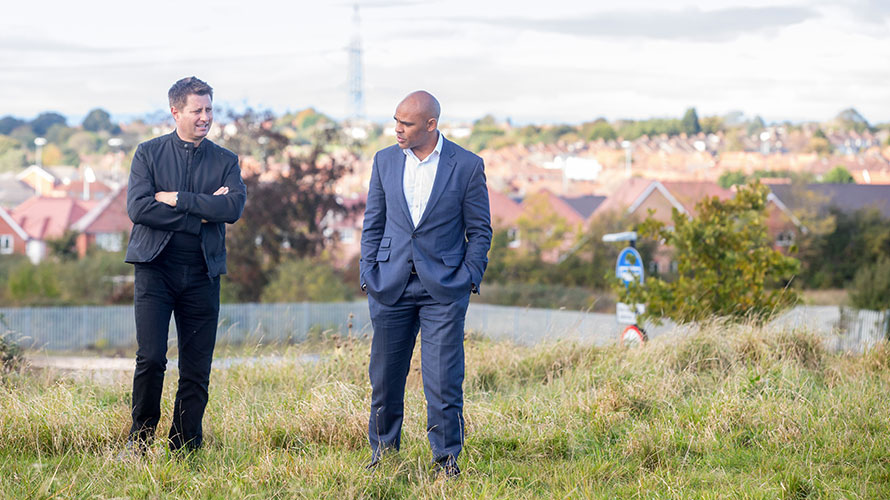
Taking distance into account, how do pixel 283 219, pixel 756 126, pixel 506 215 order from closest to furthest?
pixel 283 219, pixel 506 215, pixel 756 126

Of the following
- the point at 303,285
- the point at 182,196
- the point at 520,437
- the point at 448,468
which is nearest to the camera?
the point at 448,468

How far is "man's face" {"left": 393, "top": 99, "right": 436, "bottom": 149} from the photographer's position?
4609 mm

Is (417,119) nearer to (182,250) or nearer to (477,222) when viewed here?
(477,222)

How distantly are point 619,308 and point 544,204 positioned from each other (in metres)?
34.5

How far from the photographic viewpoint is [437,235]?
466 cm

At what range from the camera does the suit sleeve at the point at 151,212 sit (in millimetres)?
5039

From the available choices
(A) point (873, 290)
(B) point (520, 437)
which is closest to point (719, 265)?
(B) point (520, 437)

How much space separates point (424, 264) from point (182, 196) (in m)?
1.37

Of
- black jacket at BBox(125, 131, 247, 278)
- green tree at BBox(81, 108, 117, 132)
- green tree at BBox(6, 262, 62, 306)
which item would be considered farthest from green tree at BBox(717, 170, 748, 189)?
green tree at BBox(81, 108, 117, 132)

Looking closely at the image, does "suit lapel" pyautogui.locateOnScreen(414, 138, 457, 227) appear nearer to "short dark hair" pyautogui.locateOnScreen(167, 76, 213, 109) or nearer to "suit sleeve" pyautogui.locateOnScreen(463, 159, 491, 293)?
"suit sleeve" pyautogui.locateOnScreen(463, 159, 491, 293)

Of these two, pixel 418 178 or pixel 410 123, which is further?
pixel 418 178

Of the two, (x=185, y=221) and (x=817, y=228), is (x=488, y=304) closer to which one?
(x=817, y=228)

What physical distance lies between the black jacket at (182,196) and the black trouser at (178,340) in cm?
11

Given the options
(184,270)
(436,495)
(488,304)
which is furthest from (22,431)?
(488,304)
